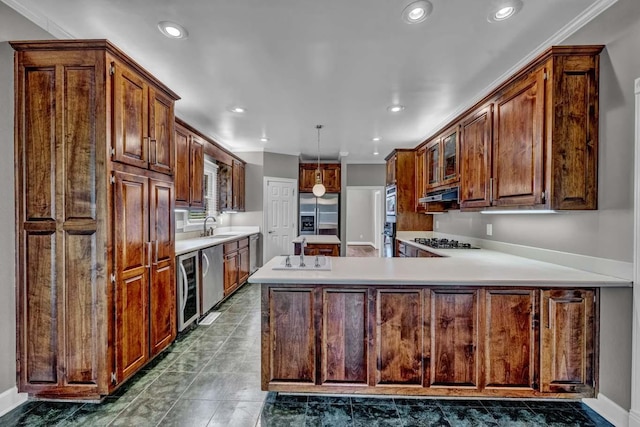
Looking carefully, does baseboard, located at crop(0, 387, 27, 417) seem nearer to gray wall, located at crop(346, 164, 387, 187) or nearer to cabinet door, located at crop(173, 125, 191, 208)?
cabinet door, located at crop(173, 125, 191, 208)

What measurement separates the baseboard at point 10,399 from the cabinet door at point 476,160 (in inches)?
149

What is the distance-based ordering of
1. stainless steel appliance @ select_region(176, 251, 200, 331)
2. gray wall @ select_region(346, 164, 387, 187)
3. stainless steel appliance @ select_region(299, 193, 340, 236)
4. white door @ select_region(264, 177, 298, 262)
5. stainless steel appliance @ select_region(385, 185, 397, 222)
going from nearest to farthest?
stainless steel appliance @ select_region(176, 251, 200, 331)
stainless steel appliance @ select_region(385, 185, 397, 222)
white door @ select_region(264, 177, 298, 262)
stainless steel appliance @ select_region(299, 193, 340, 236)
gray wall @ select_region(346, 164, 387, 187)

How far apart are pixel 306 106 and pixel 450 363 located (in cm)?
313

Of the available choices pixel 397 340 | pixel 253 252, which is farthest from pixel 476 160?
pixel 253 252

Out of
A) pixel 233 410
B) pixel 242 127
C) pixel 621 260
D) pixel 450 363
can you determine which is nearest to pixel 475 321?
pixel 450 363

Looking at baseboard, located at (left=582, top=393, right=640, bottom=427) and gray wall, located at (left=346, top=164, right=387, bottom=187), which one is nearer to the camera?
baseboard, located at (left=582, top=393, right=640, bottom=427)

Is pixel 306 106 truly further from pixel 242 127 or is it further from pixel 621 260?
pixel 621 260

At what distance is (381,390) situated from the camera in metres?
2.00

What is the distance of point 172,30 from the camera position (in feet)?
7.22

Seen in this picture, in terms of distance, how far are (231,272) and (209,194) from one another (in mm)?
1336

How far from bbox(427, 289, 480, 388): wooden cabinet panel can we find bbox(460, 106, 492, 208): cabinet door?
1.16 metres

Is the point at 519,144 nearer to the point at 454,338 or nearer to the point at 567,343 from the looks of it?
the point at 567,343

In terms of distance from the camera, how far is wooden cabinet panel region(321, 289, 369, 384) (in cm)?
202

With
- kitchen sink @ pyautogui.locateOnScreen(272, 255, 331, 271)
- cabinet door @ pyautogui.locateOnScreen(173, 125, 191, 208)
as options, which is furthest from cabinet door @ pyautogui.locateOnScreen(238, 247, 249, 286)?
kitchen sink @ pyautogui.locateOnScreen(272, 255, 331, 271)
